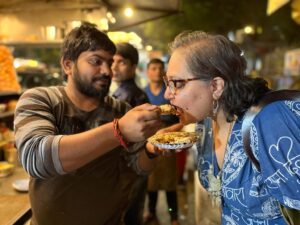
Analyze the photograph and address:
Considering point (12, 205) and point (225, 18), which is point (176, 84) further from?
point (225, 18)

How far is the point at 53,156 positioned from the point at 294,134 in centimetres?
114

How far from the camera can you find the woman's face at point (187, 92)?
1.71 m

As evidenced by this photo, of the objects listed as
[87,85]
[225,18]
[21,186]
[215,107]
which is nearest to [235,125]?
[215,107]

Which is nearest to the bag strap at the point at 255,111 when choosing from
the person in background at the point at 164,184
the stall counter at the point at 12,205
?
the stall counter at the point at 12,205

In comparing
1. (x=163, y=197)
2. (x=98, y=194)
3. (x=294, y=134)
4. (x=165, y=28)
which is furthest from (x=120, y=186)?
(x=165, y=28)

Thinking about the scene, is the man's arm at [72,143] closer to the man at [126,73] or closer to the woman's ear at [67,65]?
the woman's ear at [67,65]

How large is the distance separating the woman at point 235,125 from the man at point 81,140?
305 mm

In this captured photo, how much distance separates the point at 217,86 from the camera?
67.6 inches

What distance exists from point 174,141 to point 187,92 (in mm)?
345

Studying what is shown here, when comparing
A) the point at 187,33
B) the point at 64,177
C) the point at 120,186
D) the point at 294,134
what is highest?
the point at 187,33

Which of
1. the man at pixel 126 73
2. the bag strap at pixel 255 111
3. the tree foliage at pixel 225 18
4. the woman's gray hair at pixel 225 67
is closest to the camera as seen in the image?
the bag strap at pixel 255 111

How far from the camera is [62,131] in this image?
1946mm

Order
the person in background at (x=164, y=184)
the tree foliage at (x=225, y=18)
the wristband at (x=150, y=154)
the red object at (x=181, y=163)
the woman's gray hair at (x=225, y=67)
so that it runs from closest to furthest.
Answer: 1. the woman's gray hair at (x=225, y=67)
2. the wristband at (x=150, y=154)
3. the person in background at (x=164, y=184)
4. the red object at (x=181, y=163)
5. the tree foliage at (x=225, y=18)

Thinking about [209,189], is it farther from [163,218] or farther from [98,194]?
[163,218]
